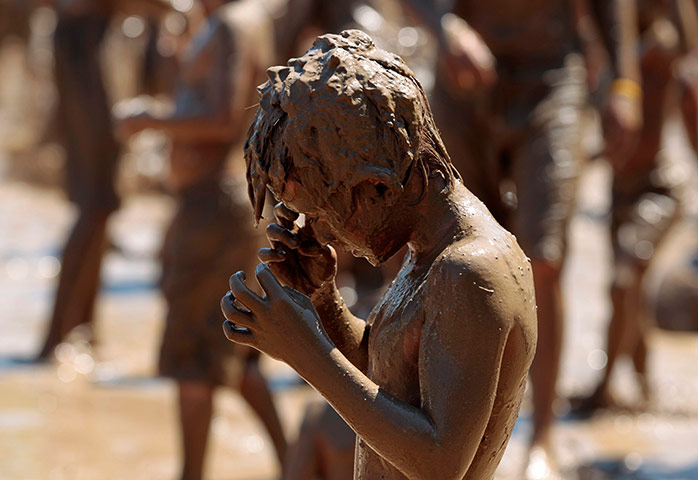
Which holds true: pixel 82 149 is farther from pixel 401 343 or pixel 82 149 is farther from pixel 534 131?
pixel 401 343

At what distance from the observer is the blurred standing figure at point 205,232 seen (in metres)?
4.45

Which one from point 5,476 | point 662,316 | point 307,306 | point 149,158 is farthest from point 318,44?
point 149,158

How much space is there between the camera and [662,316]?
8.90m

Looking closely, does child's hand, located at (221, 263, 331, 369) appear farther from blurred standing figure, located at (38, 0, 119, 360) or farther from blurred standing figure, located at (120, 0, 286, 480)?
blurred standing figure, located at (38, 0, 119, 360)

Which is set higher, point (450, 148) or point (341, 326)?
point (341, 326)

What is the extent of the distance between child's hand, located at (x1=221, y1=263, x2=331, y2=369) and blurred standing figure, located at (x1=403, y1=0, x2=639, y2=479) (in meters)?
2.65

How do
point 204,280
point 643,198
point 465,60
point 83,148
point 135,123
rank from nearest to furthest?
point 465,60 → point 204,280 → point 135,123 → point 643,198 → point 83,148

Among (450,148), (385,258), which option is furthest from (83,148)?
(385,258)

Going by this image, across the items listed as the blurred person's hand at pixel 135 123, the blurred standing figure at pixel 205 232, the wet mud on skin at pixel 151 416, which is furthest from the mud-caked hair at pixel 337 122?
the wet mud on skin at pixel 151 416

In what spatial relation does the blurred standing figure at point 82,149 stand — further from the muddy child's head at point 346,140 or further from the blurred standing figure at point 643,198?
the muddy child's head at point 346,140

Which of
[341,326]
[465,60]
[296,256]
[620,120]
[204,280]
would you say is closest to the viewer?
[296,256]

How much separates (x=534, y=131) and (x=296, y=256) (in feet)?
8.60

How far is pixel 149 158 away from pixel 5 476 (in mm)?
11053

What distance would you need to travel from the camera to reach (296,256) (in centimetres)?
234
